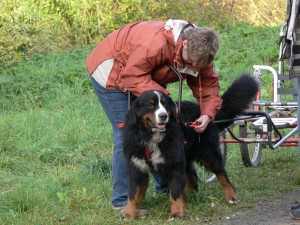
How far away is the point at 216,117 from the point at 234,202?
2.37 feet

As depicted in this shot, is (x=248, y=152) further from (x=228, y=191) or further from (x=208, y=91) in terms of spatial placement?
(x=208, y=91)

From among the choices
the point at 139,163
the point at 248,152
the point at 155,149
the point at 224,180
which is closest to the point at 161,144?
the point at 155,149

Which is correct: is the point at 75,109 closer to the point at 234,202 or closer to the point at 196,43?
the point at 234,202

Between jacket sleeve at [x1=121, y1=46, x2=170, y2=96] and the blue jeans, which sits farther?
the blue jeans

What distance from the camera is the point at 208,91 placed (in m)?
5.15

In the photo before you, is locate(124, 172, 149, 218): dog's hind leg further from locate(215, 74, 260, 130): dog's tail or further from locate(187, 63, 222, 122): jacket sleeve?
locate(215, 74, 260, 130): dog's tail

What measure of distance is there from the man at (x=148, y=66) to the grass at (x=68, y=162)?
429 millimetres

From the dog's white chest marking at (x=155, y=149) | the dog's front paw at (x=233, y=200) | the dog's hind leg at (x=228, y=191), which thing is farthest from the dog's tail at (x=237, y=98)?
the dog's white chest marking at (x=155, y=149)

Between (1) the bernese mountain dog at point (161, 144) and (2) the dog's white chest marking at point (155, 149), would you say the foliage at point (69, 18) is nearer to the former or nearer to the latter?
(1) the bernese mountain dog at point (161, 144)

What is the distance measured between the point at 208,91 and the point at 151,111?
70cm

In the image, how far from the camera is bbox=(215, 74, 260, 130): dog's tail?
550 cm

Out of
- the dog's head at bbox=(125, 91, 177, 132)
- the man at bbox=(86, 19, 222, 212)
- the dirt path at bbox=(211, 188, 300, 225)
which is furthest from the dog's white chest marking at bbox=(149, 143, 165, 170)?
the dirt path at bbox=(211, 188, 300, 225)

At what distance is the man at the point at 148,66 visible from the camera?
4648 millimetres

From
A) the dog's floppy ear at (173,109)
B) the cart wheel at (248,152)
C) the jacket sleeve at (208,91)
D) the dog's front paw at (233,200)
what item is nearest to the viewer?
the dog's floppy ear at (173,109)
